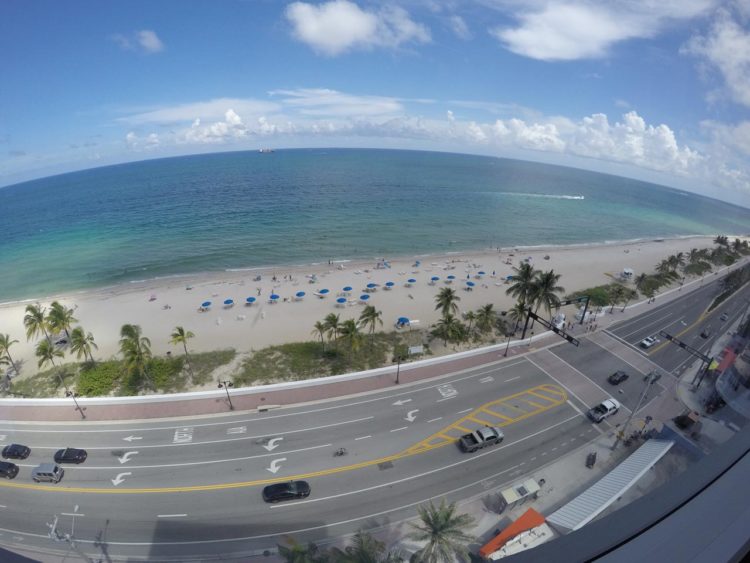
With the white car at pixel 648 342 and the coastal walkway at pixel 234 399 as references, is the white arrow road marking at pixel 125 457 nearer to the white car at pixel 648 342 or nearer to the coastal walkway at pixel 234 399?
the coastal walkway at pixel 234 399

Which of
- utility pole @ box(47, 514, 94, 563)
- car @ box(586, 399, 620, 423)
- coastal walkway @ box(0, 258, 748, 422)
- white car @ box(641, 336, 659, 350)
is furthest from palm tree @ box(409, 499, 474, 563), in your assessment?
white car @ box(641, 336, 659, 350)

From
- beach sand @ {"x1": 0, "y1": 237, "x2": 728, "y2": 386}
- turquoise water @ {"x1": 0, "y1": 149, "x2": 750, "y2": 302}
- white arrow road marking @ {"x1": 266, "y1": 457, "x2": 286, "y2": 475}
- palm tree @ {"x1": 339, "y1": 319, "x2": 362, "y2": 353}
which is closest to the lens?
white arrow road marking @ {"x1": 266, "y1": 457, "x2": 286, "y2": 475}

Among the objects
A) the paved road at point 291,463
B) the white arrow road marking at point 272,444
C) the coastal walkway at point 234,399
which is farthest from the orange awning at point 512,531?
the white arrow road marking at point 272,444

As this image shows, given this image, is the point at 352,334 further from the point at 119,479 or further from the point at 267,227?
the point at 267,227

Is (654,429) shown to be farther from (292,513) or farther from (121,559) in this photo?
(121,559)

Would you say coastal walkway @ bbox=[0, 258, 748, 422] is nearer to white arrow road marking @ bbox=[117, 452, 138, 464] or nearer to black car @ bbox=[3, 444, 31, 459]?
black car @ bbox=[3, 444, 31, 459]
